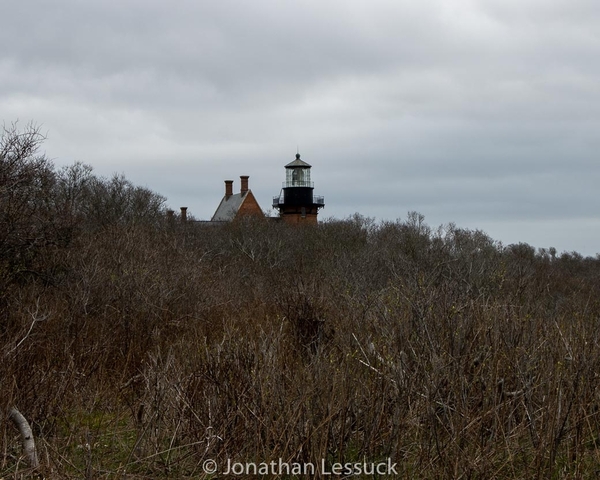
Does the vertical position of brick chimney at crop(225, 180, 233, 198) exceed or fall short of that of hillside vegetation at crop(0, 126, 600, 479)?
it exceeds it

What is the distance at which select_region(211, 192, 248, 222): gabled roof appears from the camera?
56491 mm

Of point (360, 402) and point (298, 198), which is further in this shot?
point (298, 198)

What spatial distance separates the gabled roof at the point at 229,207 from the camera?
56.5 meters

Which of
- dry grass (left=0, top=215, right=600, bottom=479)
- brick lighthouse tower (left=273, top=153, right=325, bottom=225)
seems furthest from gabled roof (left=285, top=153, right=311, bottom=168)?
dry grass (left=0, top=215, right=600, bottom=479)

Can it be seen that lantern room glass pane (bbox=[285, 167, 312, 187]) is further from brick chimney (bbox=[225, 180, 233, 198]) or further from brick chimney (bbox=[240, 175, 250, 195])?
brick chimney (bbox=[225, 180, 233, 198])

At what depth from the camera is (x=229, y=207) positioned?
5888cm

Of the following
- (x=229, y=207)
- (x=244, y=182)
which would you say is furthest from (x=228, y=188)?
(x=244, y=182)

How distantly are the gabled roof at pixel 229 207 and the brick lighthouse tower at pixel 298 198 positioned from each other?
2814 mm

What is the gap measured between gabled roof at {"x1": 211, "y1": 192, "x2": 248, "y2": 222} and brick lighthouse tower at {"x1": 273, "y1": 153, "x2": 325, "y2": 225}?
2814 mm

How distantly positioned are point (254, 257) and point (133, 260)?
862 inches

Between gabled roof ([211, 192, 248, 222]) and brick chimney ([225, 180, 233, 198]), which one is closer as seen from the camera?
gabled roof ([211, 192, 248, 222])

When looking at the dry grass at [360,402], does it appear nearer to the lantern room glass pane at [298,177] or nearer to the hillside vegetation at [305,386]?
the hillside vegetation at [305,386]

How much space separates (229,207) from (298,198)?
5743mm

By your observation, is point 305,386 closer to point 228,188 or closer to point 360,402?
point 360,402
